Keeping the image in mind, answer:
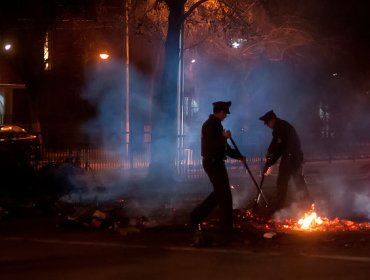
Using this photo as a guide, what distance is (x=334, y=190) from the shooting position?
13.2m

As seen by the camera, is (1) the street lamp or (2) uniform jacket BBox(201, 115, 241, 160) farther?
(1) the street lamp

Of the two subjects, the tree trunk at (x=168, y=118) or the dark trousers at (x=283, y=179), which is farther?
the tree trunk at (x=168, y=118)

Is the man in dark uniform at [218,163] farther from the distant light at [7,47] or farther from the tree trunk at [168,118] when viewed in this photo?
the distant light at [7,47]

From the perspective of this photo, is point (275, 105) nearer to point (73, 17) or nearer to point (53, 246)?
point (73, 17)

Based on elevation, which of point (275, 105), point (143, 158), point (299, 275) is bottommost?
point (299, 275)

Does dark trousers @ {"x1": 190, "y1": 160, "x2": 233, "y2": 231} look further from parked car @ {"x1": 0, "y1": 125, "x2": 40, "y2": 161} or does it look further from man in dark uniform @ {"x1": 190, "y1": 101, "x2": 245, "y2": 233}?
parked car @ {"x1": 0, "y1": 125, "x2": 40, "y2": 161}

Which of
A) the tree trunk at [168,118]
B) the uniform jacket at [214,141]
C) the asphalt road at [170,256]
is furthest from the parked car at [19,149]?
the uniform jacket at [214,141]

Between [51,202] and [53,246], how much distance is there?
114 inches

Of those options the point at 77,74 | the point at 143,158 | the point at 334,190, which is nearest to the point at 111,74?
the point at 77,74

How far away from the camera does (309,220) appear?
9.26 m

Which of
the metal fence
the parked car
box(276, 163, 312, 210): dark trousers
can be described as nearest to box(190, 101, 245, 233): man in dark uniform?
box(276, 163, 312, 210): dark trousers

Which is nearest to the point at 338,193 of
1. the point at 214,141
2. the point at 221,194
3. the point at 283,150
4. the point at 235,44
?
the point at 283,150

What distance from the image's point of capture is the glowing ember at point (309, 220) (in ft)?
29.4

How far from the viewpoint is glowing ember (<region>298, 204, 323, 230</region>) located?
Result: 8963mm
